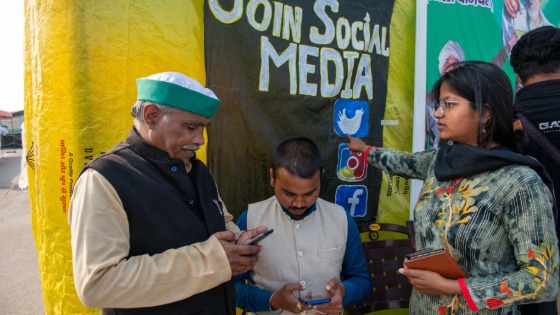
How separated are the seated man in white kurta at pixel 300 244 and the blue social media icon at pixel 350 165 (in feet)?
2.51

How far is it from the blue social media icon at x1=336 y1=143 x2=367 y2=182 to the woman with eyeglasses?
1.01 metres

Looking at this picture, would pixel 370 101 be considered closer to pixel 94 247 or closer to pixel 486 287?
pixel 486 287

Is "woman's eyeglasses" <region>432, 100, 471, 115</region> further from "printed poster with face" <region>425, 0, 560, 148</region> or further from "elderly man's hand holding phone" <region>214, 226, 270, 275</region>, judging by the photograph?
"printed poster with face" <region>425, 0, 560, 148</region>

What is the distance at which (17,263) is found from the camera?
4.83 meters

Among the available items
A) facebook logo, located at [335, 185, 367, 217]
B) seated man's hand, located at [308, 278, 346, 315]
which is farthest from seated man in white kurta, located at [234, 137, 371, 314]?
facebook logo, located at [335, 185, 367, 217]

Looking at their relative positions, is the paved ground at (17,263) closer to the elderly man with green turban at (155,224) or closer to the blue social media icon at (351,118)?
the elderly man with green turban at (155,224)

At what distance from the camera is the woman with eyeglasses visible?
4.35 feet

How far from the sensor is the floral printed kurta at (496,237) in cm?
132

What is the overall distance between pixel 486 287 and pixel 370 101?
159 cm

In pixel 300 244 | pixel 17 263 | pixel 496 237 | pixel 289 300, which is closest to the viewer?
pixel 496 237

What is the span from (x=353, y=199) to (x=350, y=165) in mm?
237

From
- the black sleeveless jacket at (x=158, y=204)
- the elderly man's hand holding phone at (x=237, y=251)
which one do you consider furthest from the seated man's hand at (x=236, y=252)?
the black sleeveless jacket at (x=158, y=204)

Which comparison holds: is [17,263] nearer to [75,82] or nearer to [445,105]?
[75,82]

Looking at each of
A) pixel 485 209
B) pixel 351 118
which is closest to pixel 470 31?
pixel 351 118
